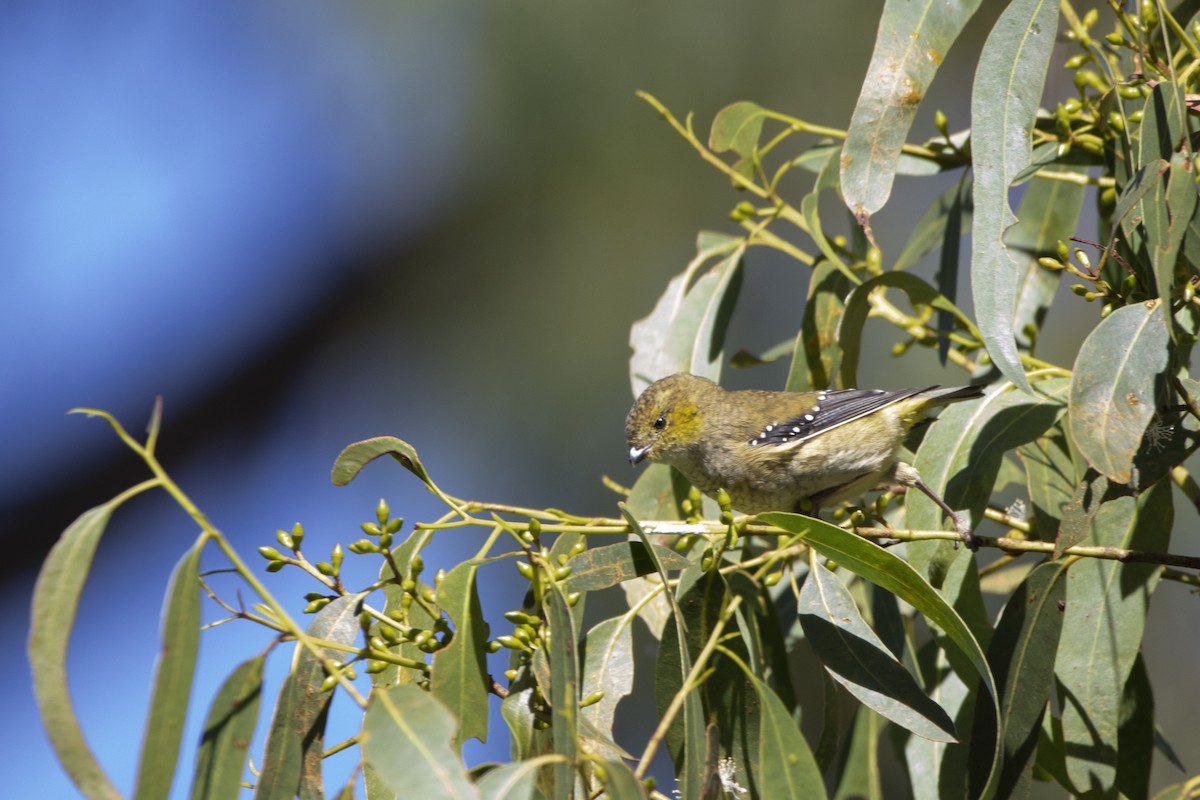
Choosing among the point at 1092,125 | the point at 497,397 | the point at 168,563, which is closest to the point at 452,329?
the point at 497,397

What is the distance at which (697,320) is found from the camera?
2.93m

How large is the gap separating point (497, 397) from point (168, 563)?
2.48 meters

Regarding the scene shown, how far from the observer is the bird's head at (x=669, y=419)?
9.64ft

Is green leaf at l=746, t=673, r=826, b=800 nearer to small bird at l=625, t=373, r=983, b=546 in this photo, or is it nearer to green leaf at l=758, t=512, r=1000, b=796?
green leaf at l=758, t=512, r=1000, b=796

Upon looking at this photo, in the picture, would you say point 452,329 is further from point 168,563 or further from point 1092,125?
point 1092,125

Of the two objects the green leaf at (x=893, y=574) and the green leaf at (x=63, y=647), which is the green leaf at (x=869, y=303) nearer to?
the green leaf at (x=893, y=574)

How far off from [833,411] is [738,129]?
78 centimetres

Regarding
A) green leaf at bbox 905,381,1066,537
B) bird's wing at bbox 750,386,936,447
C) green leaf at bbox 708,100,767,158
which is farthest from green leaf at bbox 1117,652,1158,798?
green leaf at bbox 708,100,767,158

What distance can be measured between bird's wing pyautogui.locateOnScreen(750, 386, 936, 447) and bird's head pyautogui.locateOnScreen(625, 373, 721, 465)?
7.1 inches

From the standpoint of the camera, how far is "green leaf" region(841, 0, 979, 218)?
6.93ft

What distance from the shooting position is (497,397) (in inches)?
300

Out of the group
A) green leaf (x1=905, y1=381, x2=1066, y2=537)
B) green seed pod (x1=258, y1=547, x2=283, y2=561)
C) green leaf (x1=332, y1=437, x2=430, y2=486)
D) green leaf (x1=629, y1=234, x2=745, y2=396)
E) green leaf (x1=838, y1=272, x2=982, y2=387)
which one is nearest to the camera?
green seed pod (x1=258, y1=547, x2=283, y2=561)

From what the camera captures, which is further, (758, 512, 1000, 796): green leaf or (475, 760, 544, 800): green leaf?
(758, 512, 1000, 796): green leaf

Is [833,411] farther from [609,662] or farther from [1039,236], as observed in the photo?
[609,662]
